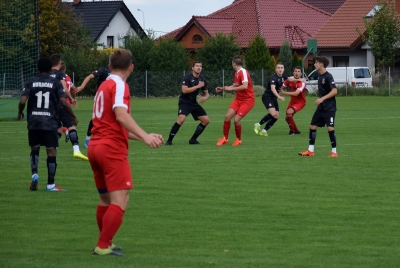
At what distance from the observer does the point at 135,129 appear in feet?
24.8

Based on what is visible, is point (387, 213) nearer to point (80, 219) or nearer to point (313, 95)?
point (80, 219)

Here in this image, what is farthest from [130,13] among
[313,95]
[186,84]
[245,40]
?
[186,84]

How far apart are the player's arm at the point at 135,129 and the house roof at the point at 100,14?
244 feet

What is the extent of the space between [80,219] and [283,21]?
62.7 m

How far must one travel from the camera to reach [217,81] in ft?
179

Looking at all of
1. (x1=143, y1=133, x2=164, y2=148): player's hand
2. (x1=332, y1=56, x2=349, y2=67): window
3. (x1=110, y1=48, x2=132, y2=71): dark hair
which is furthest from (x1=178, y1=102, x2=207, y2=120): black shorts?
(x1=332, y1=56, x2=349, y2=67): window

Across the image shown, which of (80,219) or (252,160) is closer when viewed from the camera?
(80,219)

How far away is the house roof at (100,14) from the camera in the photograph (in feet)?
270

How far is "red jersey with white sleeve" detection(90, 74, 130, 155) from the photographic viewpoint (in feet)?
25.6

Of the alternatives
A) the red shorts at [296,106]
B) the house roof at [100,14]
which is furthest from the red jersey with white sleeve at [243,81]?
the house roof at [100,14]

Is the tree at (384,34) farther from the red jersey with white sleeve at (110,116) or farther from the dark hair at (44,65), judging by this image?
the red jersey with white sleeve at (110,116)

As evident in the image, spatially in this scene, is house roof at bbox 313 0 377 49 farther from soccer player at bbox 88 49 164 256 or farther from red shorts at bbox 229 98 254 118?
soccer player at bbox 88 49 164 256

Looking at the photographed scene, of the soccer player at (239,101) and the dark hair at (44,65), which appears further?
the soccer player at (239,101)

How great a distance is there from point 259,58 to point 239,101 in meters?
36.9
